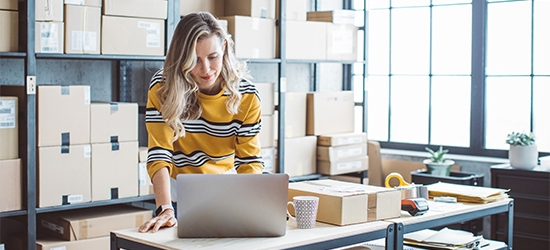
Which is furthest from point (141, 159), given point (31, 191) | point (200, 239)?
point (200, 239)

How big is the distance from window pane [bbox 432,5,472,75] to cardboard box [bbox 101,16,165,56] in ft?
7.65

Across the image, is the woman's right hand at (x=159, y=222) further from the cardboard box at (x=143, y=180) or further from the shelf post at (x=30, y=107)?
the cardboard box at (x=143, y=180)

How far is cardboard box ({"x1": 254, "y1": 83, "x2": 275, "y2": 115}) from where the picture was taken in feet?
14.3

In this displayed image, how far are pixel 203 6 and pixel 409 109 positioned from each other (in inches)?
80.2

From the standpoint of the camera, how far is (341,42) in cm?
489

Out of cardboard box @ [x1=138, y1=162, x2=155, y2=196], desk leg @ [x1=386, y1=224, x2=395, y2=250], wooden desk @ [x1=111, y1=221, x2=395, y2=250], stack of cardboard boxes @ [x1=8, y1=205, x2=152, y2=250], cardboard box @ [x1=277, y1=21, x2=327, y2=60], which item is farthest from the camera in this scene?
cardboard box @ [x1=277, y1=21, x2=327, y2=60]

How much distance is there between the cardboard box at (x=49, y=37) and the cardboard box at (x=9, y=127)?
281mm

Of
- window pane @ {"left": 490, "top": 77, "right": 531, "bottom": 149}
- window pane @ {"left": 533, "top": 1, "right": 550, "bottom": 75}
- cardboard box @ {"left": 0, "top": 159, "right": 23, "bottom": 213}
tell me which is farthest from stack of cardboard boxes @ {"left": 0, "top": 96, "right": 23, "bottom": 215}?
window pane @ {"left": 533, "top": 1, "right": 550, "bottom": 75}

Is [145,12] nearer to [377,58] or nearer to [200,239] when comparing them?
[200,239]

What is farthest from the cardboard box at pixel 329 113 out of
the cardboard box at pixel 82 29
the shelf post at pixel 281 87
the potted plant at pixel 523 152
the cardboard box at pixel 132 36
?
the cardboard box at pixel 82 29

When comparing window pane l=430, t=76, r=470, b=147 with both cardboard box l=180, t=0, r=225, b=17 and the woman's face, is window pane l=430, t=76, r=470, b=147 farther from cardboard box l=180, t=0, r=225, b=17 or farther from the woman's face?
the woman's face

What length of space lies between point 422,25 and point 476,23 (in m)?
0.48

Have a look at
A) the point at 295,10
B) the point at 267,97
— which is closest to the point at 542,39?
the point at 295,10

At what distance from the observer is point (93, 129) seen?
3.57m
